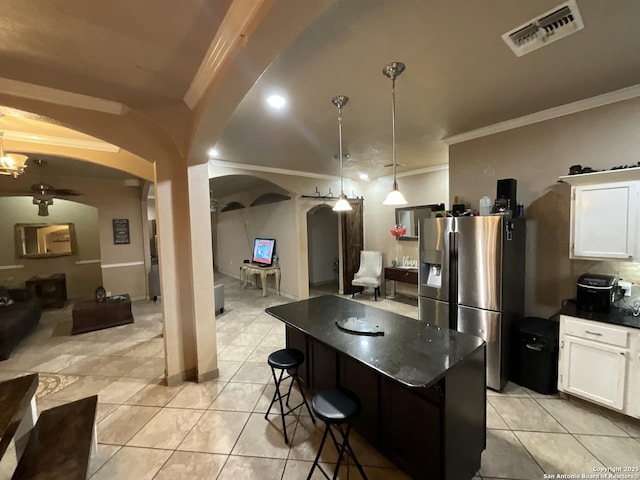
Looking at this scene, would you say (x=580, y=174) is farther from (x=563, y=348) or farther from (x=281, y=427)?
(x=281, y=427)

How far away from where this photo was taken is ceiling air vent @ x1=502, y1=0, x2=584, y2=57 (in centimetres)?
144

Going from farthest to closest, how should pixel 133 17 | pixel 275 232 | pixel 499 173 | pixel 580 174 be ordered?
pixel 275 232, pixel 499 173, pixel 580 174, pixel 133 17

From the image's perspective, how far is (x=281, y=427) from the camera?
83.8 inches

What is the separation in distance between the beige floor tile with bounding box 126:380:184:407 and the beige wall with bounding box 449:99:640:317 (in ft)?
12.6

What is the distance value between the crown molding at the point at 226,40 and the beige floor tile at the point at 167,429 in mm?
2610

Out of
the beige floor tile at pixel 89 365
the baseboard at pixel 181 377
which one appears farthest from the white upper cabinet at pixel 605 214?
the beige floor tile at pixel 89 365

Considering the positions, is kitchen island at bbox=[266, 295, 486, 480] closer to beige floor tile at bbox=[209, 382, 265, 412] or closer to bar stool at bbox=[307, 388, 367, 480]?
→ bar stool at bbox=[307, 388, 367, 480]

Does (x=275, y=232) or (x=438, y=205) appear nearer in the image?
(x=438, y=205)

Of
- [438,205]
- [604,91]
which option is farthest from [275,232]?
[604,91]

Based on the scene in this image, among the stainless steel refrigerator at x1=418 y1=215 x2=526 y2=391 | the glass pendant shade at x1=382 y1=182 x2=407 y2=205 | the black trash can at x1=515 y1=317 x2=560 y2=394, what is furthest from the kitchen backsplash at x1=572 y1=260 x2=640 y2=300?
the glass pendant shade at x1=382 y1=182 x2=407 y2=205

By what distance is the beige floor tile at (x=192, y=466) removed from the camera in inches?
67.8

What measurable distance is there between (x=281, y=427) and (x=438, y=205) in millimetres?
4317

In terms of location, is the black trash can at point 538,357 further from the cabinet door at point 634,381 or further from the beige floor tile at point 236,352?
the beige floor tile at point 236,352

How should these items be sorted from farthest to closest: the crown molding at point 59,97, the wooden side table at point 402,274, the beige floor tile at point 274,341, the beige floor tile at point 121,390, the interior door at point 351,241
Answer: the interior door at point 351,241, the wooden side table at point 402,274, the beige floor tile at point 274,341, the beige floor tile at point 121,390, the crown molding at point 59,97
